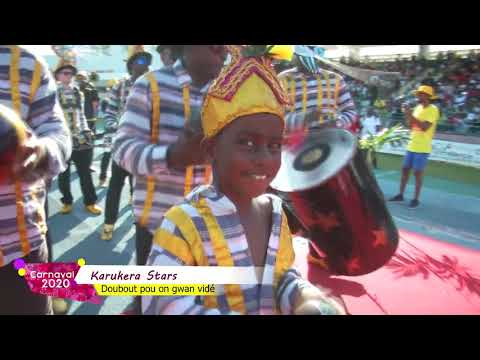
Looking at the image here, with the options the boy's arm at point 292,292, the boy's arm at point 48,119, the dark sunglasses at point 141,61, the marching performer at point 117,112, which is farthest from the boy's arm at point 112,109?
the boy's arm at point 292,292

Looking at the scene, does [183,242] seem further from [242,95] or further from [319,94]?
[319,94]

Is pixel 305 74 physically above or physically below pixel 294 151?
above

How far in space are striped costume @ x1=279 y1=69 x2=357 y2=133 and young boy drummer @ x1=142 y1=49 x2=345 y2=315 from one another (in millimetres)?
337

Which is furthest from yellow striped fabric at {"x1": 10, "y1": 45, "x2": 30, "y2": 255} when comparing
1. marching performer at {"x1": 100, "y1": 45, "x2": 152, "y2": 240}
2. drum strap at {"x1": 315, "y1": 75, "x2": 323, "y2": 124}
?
drum strap at {"x1": 315, "y1": 75, "x2": 323, "y2": 124}

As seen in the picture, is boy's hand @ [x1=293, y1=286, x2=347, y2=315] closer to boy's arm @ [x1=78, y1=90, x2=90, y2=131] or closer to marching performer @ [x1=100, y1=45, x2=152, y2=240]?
marching performer @ [x1=100, y1=45, x2=152, y2=240]

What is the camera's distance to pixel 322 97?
5.07 feet

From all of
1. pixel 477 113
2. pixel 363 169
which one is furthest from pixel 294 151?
pixel 477 113

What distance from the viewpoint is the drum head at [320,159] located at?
152 centimetres

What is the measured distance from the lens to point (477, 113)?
1641 mm

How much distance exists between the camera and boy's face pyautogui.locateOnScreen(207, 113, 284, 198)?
1.09 metres

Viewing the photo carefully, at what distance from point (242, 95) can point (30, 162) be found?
22.4 inches

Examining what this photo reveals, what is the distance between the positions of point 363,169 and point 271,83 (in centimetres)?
63

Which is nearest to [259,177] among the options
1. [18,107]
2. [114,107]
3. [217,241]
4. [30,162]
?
[217,241]
